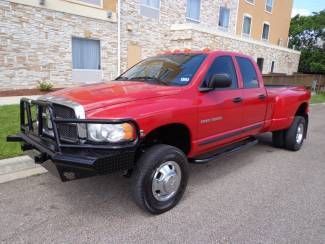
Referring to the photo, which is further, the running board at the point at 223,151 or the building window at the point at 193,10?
the building window at the point at 193,10

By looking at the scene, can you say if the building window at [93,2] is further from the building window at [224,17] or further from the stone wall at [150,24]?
the building window at [224,17]

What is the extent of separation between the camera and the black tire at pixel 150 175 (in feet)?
10.4

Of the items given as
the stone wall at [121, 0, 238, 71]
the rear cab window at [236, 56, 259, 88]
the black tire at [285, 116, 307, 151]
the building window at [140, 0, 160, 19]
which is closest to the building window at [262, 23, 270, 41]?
the stone wall at [121, 0, 238, 71]

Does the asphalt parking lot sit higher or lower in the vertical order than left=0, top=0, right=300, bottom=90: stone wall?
lower

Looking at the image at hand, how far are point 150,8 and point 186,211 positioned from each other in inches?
587

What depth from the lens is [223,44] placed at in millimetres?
19625

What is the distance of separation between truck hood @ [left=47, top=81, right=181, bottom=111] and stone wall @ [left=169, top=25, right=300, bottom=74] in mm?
13919

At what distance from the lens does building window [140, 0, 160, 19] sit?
1597 centimetres

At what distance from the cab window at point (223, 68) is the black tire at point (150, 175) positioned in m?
1.18

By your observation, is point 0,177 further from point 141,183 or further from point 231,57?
point 231,57

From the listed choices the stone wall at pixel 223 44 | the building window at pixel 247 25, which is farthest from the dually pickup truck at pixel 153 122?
the building window at pixel 247 25

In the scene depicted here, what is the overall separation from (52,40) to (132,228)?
36.2 feet

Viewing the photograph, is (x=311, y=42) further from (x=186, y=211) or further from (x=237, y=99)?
(x=186, y=211)

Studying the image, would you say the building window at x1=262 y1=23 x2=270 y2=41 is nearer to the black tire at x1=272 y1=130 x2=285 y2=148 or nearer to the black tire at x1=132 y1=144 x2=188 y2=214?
the black tire at x1=272 y1=130 x2=285 y2=148
